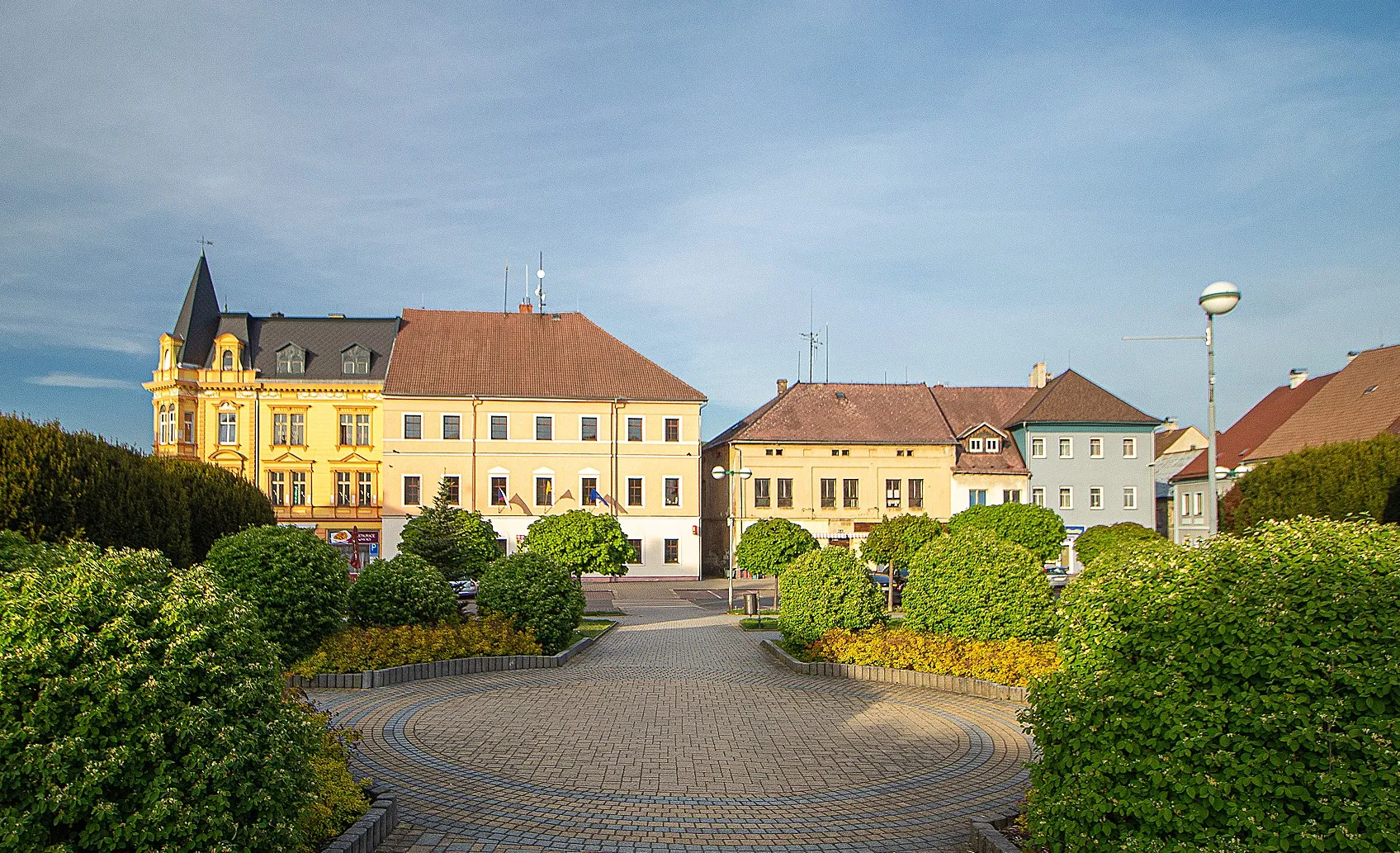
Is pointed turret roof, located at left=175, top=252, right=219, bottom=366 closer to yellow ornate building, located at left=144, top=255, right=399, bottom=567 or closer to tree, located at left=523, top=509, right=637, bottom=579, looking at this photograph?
yellow ornate building, located at left=144, top=255, right=399, bottom=567

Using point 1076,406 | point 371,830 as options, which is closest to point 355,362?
point 1076,406

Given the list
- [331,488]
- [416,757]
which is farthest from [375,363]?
[416,757]

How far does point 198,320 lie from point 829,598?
45.9m

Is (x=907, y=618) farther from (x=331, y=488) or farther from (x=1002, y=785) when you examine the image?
(x=331, y=488)

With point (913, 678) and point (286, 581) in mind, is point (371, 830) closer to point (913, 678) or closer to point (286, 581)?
point (286, 581)

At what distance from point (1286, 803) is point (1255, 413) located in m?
58.9

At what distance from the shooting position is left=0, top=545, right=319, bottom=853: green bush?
195 inches

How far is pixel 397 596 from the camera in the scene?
17.5 m

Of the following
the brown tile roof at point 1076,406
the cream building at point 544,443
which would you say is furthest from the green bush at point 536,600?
the brown tile roof at point 1076,406

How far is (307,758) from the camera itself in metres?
6.37

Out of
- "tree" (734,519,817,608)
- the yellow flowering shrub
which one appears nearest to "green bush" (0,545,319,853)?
the yellow flowering shrub

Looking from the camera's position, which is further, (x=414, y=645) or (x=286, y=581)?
(x=414, y=645)

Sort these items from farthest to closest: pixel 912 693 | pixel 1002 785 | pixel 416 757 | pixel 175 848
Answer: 1. pixel 912 693
2. pixel 416 757
3. pixel 1002 785
4. pixel 175 848

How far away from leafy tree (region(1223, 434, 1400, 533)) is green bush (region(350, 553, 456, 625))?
20.5m
